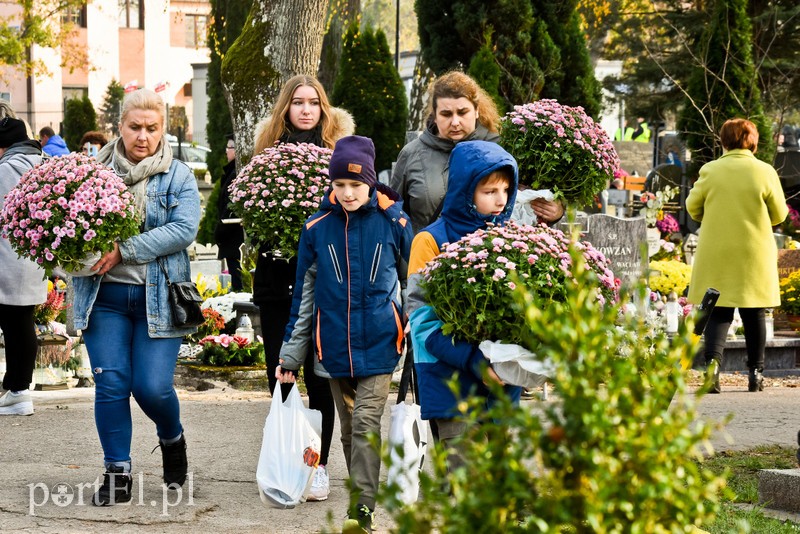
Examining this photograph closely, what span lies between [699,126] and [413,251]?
1169cm

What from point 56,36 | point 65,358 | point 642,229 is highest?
point 56,36

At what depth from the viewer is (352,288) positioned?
5207mm

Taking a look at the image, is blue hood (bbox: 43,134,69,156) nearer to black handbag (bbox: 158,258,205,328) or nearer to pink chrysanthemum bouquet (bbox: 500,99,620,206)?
black handbag (bbox: 158,258,205,328)

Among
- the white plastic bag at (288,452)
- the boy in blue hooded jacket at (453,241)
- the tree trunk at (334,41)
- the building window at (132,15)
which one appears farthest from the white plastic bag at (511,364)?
the building window at (132,15)

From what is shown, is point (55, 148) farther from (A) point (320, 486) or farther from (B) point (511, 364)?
(B) point (511, 364)

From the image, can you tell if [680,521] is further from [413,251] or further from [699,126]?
[699,126]

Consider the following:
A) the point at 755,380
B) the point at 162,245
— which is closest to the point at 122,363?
the point at 162,245

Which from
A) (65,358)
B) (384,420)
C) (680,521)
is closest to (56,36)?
(65,358)

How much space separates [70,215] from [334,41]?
17275 millimetres

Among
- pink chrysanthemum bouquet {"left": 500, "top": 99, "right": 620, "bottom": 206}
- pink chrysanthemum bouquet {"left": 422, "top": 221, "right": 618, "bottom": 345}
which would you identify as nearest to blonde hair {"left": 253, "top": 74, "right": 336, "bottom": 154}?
pink chrysanthemum bouquet {"left": 500, "top": 99, "right": 620, "bottom": 206}

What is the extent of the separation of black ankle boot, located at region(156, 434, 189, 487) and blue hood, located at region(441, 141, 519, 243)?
187cm

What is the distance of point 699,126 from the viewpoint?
1565 centimetres

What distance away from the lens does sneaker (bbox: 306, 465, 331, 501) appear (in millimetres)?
5715

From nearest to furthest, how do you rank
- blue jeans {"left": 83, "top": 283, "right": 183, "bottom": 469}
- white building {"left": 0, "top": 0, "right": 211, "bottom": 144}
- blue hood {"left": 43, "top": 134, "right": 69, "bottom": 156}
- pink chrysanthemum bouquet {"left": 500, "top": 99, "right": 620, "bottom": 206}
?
1. blue jeans {"left": 83, "top": 283, "right": 183, "bottom": 469}
2. pink chrysanthemum bouquet {"left": 500, "top": 99, "right": 620, "bottom": 206}
3. blue hood {"left": 43, "top": 134, "right": 69, "bottom": 156}
4. white building {"left": 0, "top": 0, "right": 211, "bottom": 144}
